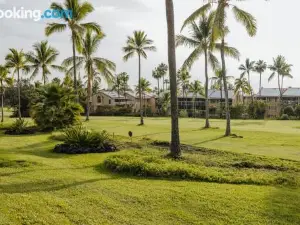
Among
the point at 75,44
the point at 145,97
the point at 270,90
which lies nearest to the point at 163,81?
the point at 145,97

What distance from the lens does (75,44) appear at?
93.7 feet

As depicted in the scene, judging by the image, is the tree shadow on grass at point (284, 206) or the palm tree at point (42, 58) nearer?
the tree shadow on grass at point (284, 206)

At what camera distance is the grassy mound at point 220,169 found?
8.91m

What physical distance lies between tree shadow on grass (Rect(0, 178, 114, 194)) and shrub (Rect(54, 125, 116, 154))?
17.6 ft

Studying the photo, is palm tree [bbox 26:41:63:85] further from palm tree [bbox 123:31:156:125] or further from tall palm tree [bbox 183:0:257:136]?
tall palm tree [bbox 183:0:257:136]

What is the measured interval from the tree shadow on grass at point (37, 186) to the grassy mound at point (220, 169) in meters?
1.97

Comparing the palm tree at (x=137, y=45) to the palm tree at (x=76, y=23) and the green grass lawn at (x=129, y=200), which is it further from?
the green grass lawn at (x=129, y=200)

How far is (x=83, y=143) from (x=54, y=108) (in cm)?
1080

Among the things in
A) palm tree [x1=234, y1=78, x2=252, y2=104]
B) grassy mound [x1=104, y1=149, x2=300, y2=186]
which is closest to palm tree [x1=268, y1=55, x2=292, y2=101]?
palm tree [x1=234, y1=78, x2=252, y2=104]

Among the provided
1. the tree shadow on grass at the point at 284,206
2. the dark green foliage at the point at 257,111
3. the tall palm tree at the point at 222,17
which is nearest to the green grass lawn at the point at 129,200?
the tree shadow on grass at the point at 284,206

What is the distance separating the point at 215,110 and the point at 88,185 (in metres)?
57.3

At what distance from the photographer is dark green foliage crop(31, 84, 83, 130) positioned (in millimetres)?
24219

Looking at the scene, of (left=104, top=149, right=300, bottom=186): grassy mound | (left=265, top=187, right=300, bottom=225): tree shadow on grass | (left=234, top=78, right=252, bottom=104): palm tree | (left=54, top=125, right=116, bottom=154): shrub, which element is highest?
(left=234, top=78, right=252, bottom=104): palm tree

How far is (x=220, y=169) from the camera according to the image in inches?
408
